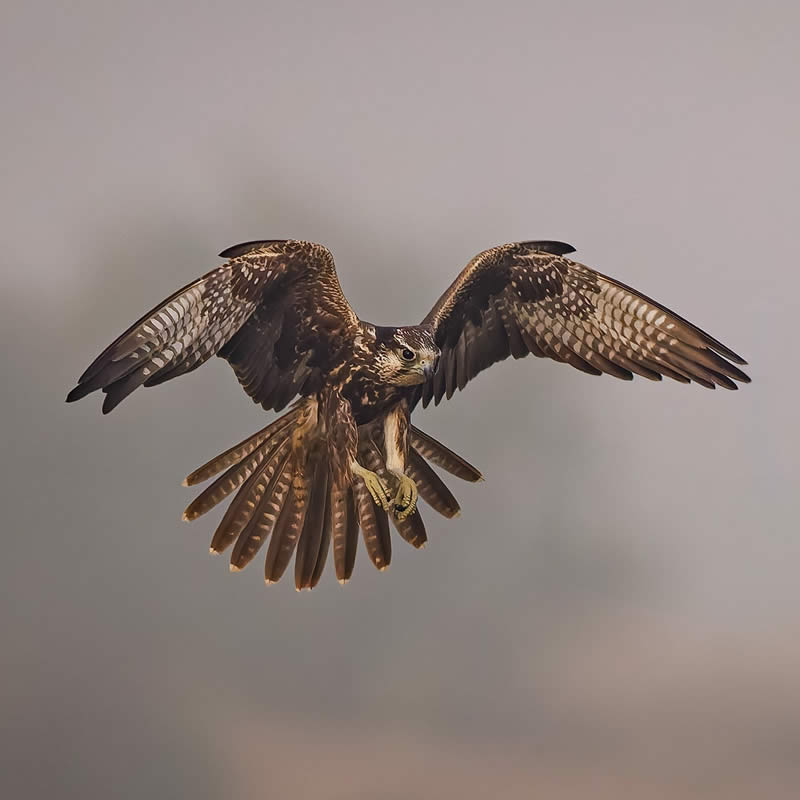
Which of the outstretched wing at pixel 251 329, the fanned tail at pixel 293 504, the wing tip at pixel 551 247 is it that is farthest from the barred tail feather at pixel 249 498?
the wing tip at pixel 551 247

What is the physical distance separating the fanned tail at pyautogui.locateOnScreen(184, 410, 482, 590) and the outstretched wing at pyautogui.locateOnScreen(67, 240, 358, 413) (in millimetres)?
100

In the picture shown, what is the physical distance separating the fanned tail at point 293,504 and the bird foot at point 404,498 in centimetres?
8

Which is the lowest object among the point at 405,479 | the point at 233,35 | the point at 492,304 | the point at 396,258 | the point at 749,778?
the point at 749,778

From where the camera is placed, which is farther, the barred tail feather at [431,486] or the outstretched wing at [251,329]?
the barred tail feather at [431,486]

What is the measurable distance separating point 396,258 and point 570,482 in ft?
2.33

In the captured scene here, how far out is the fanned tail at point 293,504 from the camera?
7.95 feet

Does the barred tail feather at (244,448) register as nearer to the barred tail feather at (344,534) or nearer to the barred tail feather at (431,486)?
the barred tail feather at (344,534)

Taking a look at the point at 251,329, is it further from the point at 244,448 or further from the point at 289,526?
the point at 289,526

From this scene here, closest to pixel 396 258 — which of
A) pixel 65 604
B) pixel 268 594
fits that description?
pixel 268 594

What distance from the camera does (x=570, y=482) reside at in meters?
2.95

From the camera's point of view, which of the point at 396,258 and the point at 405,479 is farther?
the point at 396,258

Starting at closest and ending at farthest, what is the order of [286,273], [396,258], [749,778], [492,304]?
1. [286,273]
2. [492,304]
3. [749,778]
4. [396,258]

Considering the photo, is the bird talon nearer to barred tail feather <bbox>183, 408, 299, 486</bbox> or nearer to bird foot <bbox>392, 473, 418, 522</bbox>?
bird foot <bbox>392, 473, 418, 522</bbox>

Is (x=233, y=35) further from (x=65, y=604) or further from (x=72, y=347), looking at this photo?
(x=65, y=604)
